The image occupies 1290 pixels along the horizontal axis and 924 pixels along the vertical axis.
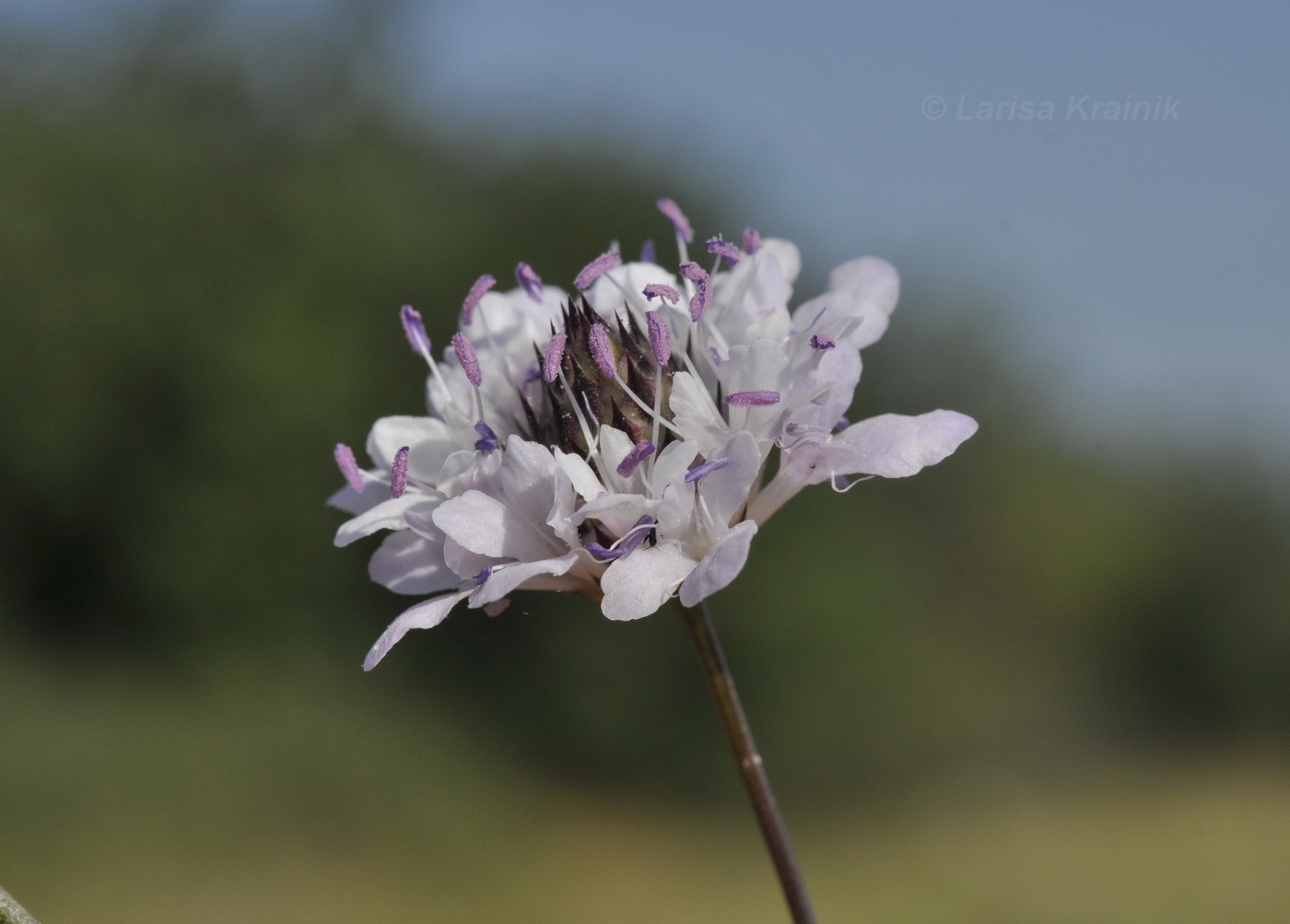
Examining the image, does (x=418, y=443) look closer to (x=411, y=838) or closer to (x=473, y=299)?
(x=473, y=299)

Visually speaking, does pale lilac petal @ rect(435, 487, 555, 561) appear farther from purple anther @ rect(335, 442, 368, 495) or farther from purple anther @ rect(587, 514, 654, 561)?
purple anther @ rect(335, 442, 368, 495)

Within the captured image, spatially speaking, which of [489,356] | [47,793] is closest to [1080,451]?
[47,793]

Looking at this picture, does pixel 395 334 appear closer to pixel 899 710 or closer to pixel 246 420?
pixel 246 420

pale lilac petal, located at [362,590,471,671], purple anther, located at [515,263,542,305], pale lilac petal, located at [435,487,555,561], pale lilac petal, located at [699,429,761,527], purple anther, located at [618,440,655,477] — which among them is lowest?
pale lilac petal, located at [362,590,471,671]

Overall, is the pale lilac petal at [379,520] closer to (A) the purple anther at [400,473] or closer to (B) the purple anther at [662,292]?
(A) the purple anther at [400,473]

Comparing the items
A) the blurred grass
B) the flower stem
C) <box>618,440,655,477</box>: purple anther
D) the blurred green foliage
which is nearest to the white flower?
<box>618,440,655,477</box>: purple anther

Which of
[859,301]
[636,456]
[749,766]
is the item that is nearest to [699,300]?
[636,456]

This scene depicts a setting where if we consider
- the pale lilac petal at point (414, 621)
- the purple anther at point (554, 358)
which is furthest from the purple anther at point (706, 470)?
the pale lilac petal at point (414, 621)

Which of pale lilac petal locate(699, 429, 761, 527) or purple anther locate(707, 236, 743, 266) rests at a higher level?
purple anther locate(707, 236, 743, 266)
